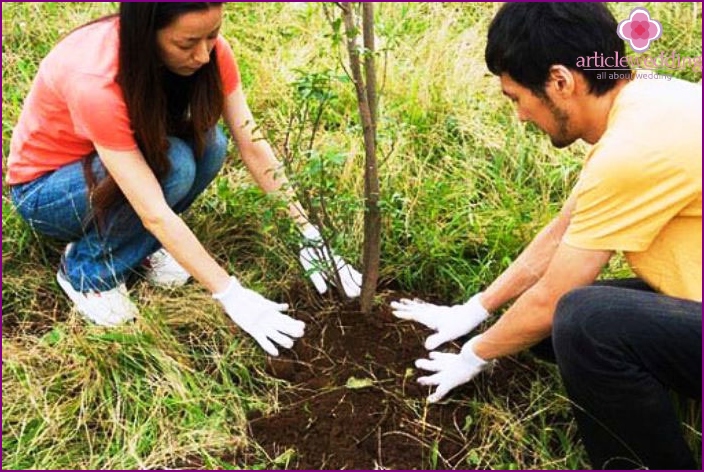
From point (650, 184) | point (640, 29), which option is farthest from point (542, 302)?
point (640, 29)

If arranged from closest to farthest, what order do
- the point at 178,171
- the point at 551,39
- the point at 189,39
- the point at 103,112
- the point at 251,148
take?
the point at 551,39 < the point at 189,39 < the point at 103,112 < the point at 178,171 < the point at 251,148

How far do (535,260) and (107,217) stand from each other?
3.95ft

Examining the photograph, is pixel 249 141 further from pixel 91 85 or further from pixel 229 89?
pixel 91 85

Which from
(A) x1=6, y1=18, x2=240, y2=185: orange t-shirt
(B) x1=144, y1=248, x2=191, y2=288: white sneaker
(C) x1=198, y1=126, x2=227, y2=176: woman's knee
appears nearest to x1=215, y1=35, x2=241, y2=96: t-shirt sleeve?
(A) x1=6, y1=18, x2=240, y2=185: orange t-shirt

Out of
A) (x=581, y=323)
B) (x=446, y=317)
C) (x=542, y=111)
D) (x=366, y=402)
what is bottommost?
(x=366, y=402)

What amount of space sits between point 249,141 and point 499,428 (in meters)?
1.11

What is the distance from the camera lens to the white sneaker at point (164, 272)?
2.57 metres

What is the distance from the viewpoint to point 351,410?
6.93 ft

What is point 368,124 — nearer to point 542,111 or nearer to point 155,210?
point 542,111

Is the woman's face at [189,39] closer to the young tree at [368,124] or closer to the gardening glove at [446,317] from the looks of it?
the young tree at [368,124]

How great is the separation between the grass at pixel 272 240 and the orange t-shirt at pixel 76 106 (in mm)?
324

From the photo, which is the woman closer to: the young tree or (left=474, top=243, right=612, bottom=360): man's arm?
the young tree

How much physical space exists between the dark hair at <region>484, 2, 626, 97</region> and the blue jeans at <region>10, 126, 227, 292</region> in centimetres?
104

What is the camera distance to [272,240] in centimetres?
270
